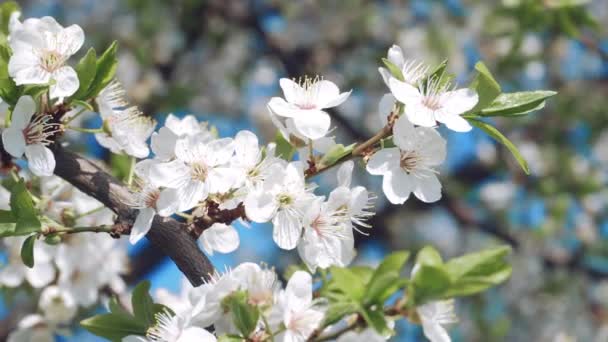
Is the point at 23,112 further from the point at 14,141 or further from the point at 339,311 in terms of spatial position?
the point at 339,311

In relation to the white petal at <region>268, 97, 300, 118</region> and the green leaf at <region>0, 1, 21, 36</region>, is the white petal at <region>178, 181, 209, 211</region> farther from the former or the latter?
the green leaf at <region>0, 1, 21, 36</region>

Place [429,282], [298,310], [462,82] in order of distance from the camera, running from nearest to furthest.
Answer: [429,282], [298,310], [462,82]

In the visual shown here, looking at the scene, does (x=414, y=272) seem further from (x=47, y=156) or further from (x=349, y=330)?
(x=47, y=156)

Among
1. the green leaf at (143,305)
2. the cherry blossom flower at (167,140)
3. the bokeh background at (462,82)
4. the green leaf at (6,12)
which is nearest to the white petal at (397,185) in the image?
the cherry blossom flower at (167,140)

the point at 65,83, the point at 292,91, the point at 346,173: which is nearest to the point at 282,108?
the point at 292,91

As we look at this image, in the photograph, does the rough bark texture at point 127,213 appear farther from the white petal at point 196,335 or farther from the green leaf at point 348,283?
the green leaf at point 348,283

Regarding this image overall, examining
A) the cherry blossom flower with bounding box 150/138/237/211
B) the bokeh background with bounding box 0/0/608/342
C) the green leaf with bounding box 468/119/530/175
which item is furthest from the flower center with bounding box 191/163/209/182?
the bokeh background with bounding box 0/0/608/342

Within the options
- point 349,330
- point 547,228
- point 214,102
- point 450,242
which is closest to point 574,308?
point 547,228
